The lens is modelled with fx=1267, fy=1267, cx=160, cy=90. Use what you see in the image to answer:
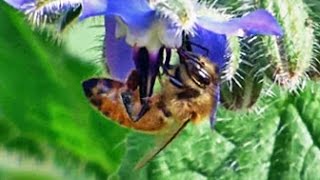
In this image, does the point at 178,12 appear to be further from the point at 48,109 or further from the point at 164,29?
the point at 48,109

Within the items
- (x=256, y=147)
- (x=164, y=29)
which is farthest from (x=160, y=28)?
(x=256, y=147)

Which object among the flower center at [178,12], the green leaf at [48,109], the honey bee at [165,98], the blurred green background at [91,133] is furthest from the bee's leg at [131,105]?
the green leaf at [48,109]

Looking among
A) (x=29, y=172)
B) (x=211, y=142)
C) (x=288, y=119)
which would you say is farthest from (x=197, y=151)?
(x=29, y=172)

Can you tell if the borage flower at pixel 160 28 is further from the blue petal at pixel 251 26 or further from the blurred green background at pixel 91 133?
the blurred green background at pixel 91 133

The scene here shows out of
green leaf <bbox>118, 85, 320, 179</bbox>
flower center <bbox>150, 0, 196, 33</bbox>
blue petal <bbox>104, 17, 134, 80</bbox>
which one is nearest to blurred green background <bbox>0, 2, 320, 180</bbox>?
green leaf <bbox>118, 85, 320, 179</bbox>

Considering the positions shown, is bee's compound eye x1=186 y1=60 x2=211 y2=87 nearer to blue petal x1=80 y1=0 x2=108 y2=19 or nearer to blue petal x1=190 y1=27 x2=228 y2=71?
blue petal x1=190 y1=27 x2=228 y2=71

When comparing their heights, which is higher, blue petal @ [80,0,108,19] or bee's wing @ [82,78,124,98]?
blue petal @ [80,0,108,19]

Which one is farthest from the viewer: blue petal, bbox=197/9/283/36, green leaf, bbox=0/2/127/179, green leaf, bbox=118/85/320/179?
green leaf, bbox=0/2/127/179

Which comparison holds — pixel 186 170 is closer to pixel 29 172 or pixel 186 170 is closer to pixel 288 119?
pixel 288 119
